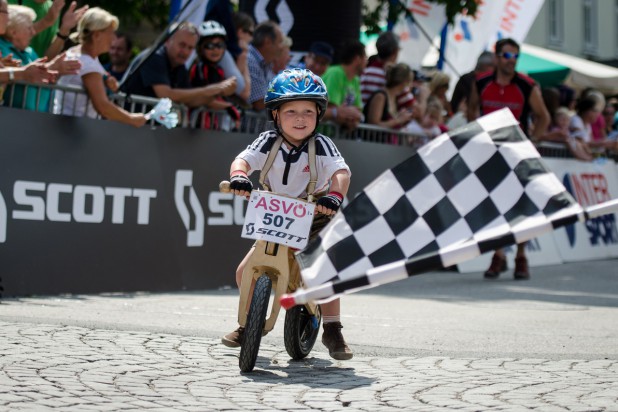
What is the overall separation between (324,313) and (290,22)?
9.25 metres

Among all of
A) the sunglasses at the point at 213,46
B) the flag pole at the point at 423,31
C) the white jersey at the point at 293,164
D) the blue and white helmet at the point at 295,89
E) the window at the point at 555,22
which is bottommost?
the white jersey at the point at 293,164

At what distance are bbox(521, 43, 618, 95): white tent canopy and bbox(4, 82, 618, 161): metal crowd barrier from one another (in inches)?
399

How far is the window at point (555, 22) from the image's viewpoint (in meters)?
→ 44.5

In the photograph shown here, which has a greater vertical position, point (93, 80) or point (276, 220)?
point (93, 80)

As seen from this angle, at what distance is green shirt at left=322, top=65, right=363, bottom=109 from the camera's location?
42.9 ft

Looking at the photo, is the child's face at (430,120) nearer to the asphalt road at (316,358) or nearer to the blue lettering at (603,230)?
the blue lettering at (603,230)

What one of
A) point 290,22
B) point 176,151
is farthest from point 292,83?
point 290,22

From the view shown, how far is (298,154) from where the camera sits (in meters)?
6.83

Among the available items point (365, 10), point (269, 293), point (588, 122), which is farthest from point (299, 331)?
point (365, 10)

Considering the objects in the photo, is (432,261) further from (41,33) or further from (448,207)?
(41,33)

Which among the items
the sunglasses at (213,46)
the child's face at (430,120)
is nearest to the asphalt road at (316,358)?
the sunglasses at (213,46)

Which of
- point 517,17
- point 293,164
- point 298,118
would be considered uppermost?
point 517,17

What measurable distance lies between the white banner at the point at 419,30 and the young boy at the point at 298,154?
→ 11.8m

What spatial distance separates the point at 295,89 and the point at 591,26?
1706 inches
